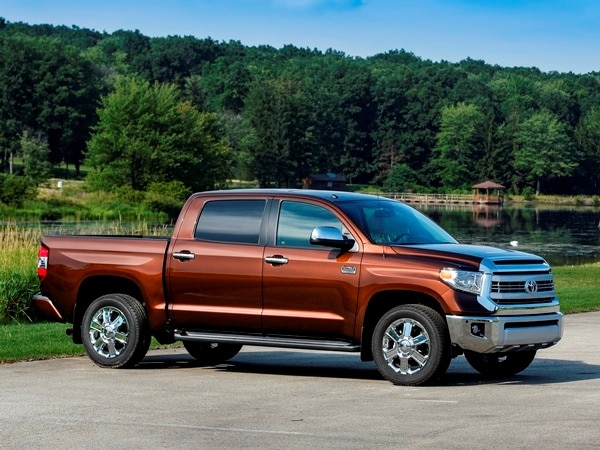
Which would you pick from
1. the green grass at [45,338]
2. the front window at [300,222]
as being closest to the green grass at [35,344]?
the green grass at [45,338]

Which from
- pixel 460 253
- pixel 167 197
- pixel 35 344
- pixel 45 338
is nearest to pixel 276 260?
pixel 460 253

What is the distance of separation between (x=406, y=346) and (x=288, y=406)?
178 centimetres

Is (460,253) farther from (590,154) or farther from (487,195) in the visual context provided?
(590,154)

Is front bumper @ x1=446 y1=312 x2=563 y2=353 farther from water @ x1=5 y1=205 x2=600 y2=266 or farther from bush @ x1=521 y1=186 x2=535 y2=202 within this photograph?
bush @ x1=521 y1=186 x2=535 y2=202

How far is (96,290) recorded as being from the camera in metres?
14.1

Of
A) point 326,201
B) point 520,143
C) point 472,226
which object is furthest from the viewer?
point 520,143

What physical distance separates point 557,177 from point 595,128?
11380 millimetres

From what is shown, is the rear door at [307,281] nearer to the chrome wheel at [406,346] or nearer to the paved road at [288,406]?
the chrome wheel at [406,346]

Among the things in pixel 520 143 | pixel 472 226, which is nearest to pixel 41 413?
pixel 472 226

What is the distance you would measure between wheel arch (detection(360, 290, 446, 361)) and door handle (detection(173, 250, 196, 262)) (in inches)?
83.8

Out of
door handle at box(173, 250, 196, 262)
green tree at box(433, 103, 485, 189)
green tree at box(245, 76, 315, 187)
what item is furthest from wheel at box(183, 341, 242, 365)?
green tree at box(433, 103, 485, 189)

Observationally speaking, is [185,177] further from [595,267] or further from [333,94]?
[333,94]

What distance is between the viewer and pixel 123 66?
196 meters

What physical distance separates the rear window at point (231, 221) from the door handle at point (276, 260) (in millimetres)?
312
